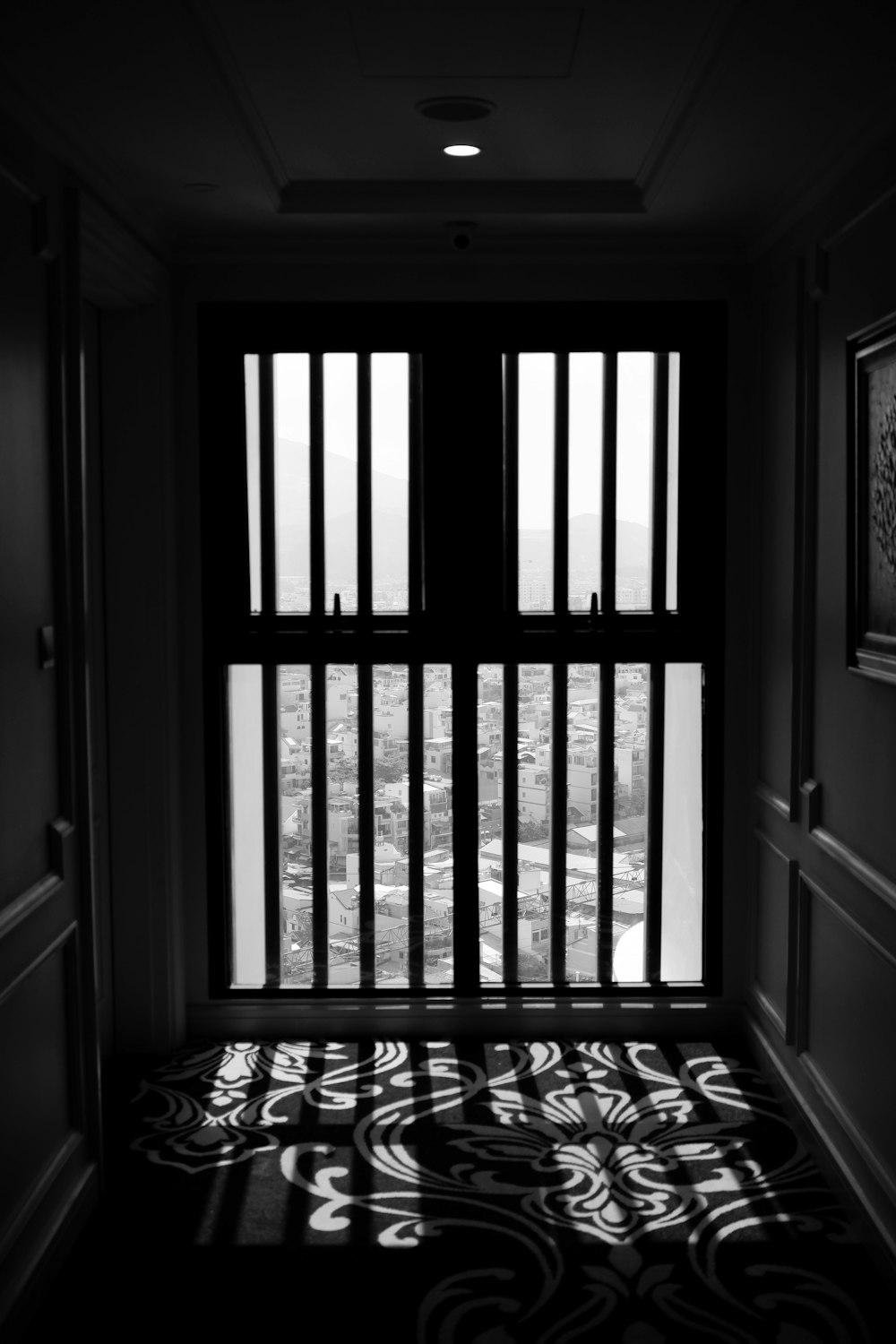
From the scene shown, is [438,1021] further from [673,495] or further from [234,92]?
[234,92]

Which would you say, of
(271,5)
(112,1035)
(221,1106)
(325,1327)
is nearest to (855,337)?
(271,5)

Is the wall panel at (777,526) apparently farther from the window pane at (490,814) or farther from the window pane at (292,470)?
the window pane at (292,470)

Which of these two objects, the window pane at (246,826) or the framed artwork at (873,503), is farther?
the window pane at (246,826)

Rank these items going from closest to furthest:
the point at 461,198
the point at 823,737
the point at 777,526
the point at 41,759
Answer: the point at 41,759 < the point at 823,737 < the point at 461,198 < the point at 777,526

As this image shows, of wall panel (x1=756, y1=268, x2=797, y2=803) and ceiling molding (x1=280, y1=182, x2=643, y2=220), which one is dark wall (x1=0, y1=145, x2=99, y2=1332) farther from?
wall panel (x1=756, y1=268, x2=797, y2=803)

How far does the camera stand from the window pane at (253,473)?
12.7 feet

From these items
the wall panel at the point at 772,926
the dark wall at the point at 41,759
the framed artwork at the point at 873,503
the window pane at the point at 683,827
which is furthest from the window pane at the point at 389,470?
the framed artwork at the point at 873,503

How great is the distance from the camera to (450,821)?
4.00 m

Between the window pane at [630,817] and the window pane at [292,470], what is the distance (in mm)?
1063

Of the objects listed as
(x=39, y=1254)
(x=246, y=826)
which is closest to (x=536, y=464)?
(x=246, y=826)

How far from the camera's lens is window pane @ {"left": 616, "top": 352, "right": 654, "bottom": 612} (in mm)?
3871

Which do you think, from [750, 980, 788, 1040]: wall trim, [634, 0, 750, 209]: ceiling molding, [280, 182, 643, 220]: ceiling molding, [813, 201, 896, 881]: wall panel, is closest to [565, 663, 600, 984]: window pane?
[750, 980, 788, 1040]: wall trim

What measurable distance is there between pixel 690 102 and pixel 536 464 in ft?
4.42

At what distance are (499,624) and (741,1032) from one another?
4.87ft
